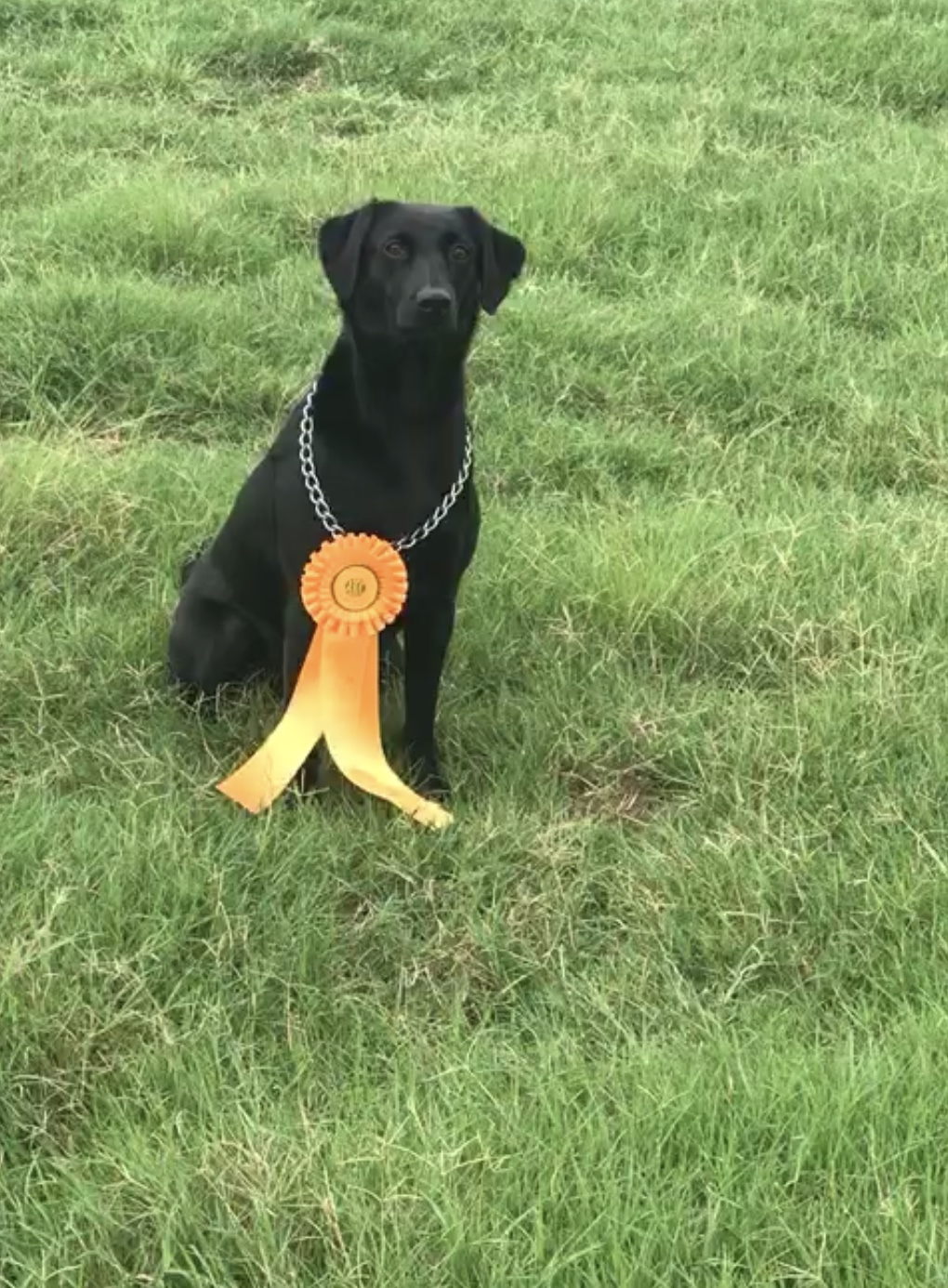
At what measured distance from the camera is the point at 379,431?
8.49 feet

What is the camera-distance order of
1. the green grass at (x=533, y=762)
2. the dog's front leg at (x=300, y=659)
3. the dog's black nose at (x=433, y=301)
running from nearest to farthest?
the green grass at (x=533, y=762)
the dog's black nose at (x=433, y=301)
the dog's front leg at (x=300, y=659)

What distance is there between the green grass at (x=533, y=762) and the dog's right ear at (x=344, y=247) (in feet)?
2.70

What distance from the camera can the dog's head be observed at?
2.48m

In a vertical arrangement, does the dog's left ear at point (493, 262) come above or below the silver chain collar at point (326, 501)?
above

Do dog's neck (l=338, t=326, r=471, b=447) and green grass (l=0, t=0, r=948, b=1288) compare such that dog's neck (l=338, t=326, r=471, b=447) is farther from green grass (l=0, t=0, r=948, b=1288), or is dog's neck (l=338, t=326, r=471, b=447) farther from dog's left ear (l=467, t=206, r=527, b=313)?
green grass (l=0, t=0, r=948, b=1288)

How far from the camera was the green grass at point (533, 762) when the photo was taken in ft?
5.46

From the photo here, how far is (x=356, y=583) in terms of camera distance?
2533 mm

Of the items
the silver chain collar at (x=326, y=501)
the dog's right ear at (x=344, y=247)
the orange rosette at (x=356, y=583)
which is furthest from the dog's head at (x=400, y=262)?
the orange rosette at (x=356, y=583)

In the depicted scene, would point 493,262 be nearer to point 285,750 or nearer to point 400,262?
point 400,262

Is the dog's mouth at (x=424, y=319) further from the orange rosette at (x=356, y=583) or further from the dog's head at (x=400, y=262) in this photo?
the orange rosette at (x=356, y=583)

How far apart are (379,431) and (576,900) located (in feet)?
2.90

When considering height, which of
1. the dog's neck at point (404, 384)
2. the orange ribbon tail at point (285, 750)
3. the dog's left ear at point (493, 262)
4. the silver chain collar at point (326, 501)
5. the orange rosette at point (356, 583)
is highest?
the dog's left ear at point (493, 262)

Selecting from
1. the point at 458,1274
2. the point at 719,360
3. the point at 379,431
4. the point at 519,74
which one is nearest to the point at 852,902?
the point at 458,1274

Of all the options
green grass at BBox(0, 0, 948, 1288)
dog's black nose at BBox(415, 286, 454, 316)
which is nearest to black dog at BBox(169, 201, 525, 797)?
dog's black nose at BBox(415, 286, 454, 316)
